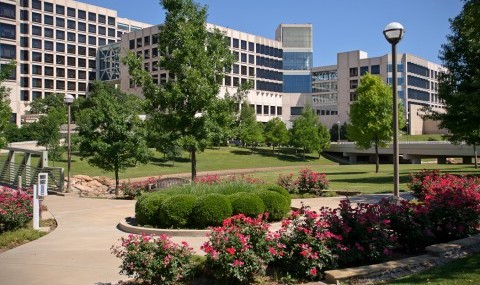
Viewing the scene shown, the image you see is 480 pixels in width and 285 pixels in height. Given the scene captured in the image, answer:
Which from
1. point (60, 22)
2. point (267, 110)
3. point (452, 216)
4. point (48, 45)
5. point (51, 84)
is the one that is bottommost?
point (452, 216)

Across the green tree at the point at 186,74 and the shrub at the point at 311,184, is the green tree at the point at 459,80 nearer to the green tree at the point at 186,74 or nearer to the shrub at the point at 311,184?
the shrub at the point at 311,184

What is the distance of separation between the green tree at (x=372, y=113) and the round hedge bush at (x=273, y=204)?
2753 cm

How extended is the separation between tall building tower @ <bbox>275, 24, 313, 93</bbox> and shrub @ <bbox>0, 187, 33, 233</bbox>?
4133 inches

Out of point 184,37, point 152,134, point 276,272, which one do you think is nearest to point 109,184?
point 152,134

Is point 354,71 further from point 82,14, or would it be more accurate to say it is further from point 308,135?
point 82,14

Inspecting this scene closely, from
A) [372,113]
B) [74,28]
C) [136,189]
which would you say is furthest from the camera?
[74,28]

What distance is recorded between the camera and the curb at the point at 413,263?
6.67 meters

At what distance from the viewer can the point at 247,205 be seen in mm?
11922

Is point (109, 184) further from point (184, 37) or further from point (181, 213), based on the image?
point (181, 213)

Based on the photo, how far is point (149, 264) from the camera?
6.63 m

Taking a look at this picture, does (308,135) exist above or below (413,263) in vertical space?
above

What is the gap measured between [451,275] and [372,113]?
108 feet

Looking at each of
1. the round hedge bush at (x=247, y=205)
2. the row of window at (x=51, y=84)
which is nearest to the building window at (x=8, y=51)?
the row of window at (x=51, y=84)

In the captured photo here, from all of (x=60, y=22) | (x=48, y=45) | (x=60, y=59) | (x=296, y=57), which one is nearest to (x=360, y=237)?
(x=48, y=45)
